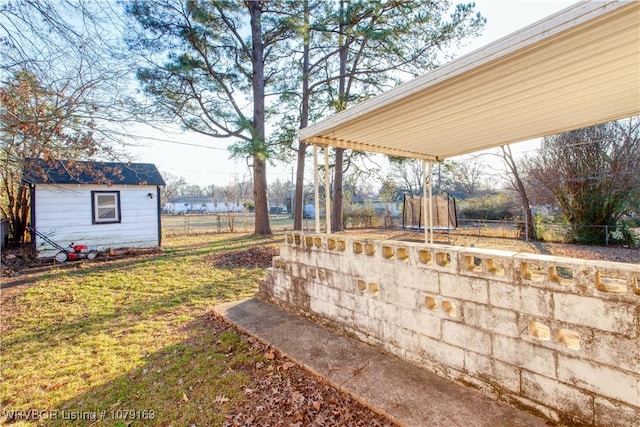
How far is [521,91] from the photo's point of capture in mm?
2479

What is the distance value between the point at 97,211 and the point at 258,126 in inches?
236

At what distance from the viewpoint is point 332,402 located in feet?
7.18

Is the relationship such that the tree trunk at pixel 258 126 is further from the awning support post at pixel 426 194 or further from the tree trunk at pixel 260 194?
the awning support post at pixel 426 194

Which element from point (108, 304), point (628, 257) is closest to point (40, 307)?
point (108, 304)

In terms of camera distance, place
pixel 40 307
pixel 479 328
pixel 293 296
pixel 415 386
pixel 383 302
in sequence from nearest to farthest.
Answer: pixel 479 328 → pixel 415 386 → pixel 383 302 → pixel 293 296 → pixel 40 307

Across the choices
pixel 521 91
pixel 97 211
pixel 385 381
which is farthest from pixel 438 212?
pixel 97 211

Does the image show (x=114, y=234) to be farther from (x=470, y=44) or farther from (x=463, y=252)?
(x=470, y=44)

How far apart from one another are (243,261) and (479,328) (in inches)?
246

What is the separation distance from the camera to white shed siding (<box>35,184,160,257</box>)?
8.06 metres

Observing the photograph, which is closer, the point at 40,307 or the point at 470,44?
the point at 40,307

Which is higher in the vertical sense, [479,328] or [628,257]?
[479,328]

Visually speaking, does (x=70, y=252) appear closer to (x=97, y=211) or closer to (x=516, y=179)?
(x=97, y=211)

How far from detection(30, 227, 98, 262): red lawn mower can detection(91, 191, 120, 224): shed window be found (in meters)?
1.04

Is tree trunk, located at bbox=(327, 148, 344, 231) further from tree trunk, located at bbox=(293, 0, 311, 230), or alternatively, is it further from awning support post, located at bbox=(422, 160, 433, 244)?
awning support post, located at bbox=(422, 160, 433, 244)
